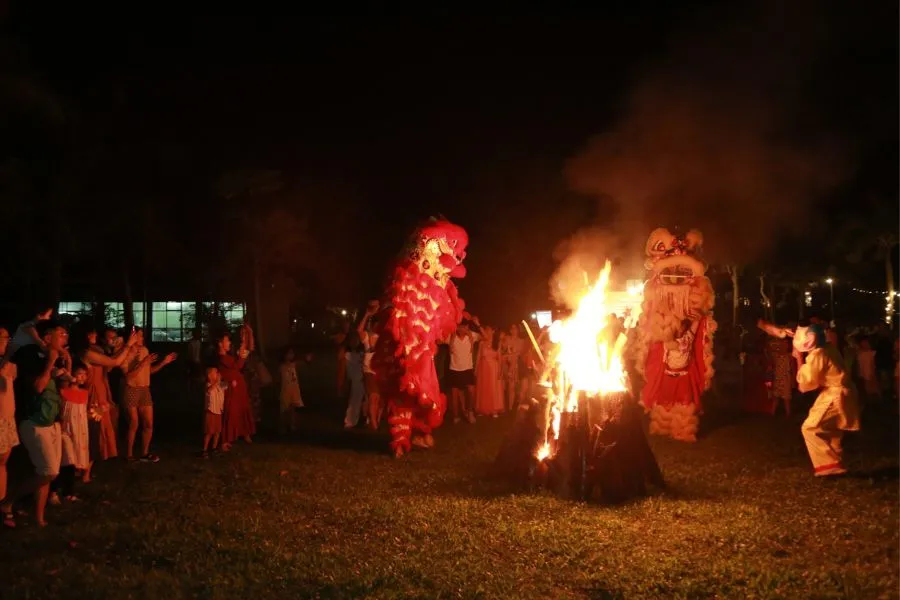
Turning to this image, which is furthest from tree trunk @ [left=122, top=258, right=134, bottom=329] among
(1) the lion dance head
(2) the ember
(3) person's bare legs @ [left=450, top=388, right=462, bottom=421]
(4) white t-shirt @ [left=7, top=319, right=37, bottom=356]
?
(2) the ember

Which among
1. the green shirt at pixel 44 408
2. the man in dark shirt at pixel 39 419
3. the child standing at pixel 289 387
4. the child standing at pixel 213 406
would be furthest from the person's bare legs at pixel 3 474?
the child standing at pixel 289 387

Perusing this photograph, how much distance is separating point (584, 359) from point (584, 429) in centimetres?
90

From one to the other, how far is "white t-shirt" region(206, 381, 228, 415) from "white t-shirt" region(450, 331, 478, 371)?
13.2 feet

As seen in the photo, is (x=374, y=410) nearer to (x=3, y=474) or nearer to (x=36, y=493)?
(x=36, y=493)

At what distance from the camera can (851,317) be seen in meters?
42.9

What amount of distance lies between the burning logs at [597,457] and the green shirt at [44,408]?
4376 mm

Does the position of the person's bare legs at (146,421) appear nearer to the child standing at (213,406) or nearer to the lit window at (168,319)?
the child standing at (213,406)

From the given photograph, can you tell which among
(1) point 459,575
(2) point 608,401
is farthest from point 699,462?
(1) point 459,575

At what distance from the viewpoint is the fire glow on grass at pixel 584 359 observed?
8.22 meters

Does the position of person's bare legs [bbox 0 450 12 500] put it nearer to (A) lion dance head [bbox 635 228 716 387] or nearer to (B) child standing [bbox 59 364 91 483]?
(B) child standing [bbox 59 364 91 483]

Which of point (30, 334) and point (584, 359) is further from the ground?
point (30, 334)

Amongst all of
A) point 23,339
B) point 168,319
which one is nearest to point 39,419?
point 23,339

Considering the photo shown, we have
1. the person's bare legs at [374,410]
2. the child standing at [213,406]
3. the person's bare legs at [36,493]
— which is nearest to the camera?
the person's bare legs at [36,493]

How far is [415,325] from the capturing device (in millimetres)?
10117
